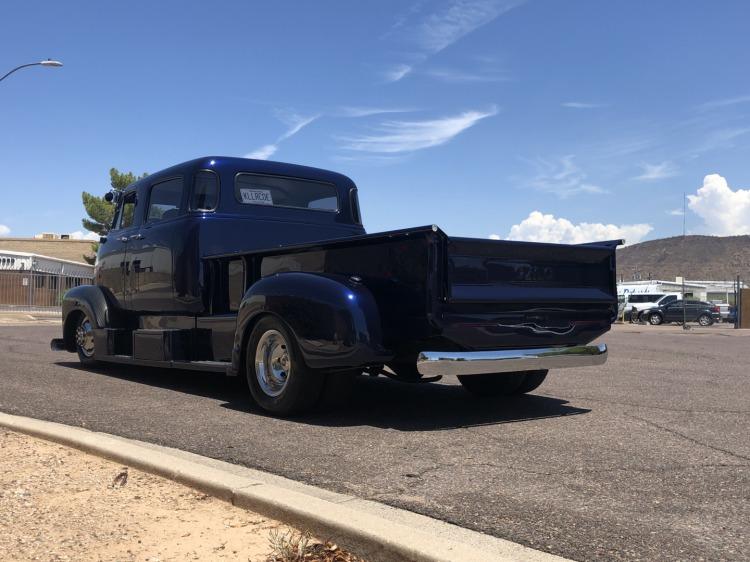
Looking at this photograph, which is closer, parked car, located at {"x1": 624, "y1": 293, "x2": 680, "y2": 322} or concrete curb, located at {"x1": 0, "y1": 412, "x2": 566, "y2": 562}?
concrete curb, located at {"x1": 0, "y1": 412, "x2": 566, "y2": 562}

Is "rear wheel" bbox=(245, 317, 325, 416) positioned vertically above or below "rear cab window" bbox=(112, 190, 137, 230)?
below

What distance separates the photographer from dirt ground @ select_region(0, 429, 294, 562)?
283 cm

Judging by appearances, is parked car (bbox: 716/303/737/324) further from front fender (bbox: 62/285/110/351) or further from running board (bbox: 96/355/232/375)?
running board (bbox: 96/355/232/375)

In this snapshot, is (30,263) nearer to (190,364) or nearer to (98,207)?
(98,207)

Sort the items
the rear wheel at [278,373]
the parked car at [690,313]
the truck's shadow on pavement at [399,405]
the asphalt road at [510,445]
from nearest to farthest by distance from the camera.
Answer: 1. the asphalt road at [510,445]
2. the rear wheel at [278,373]
3. the truck's shadow on pavement at [399,405]
4. the parked car at [690,313]

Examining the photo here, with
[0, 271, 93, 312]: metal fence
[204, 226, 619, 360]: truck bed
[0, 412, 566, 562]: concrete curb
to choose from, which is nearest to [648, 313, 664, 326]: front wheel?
[0, 271, 93, 312]: metal fence

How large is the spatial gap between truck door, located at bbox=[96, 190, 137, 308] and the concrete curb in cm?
409

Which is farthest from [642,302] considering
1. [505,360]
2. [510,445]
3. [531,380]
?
[510,445]

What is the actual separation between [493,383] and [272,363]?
221cm

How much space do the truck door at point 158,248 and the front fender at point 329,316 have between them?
2.11 m

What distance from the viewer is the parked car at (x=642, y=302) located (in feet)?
126

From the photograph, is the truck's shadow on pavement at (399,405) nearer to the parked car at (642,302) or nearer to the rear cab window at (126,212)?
the rear cab window at (126,212)

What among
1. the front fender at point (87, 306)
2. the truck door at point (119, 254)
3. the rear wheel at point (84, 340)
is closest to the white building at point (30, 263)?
the front fender at point (87, 306)

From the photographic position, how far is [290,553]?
2727 millimetres
